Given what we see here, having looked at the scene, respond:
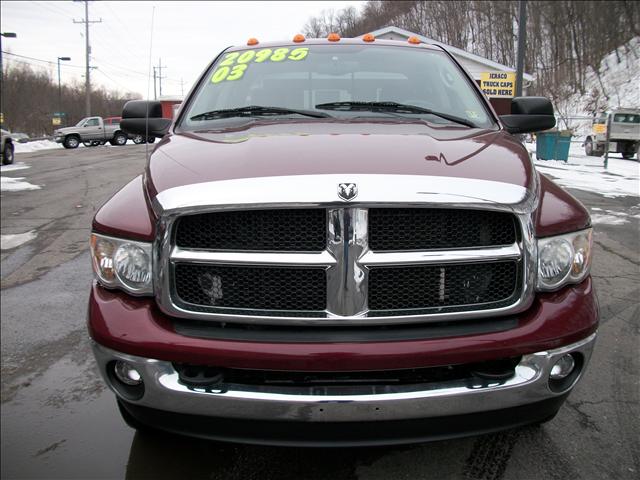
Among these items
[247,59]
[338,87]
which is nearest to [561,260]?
[338,87]

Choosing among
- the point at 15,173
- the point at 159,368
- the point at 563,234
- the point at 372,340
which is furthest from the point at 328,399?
the point at 15,173

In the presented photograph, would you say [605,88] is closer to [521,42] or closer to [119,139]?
[521,42]

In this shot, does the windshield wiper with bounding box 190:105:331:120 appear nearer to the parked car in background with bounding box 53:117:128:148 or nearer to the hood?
the hood

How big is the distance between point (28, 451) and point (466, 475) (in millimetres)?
1867

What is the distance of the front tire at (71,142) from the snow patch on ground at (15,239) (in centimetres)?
2822

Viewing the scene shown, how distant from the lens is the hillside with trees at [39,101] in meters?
41.0

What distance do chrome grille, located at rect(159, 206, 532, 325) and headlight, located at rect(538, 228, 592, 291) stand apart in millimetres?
114

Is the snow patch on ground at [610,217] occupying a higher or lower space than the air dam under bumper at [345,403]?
higher

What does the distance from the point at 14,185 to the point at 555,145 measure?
1593 cm

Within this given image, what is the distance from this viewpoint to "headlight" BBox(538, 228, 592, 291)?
1.87 m

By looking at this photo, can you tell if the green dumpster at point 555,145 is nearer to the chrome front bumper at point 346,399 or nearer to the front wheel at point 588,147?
the front wheel at point 588,147

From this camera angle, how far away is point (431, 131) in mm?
2443

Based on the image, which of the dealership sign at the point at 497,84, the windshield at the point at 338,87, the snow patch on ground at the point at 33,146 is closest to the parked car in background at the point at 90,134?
the snow patch on ground at the point at 33,146

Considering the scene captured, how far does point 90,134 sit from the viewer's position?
33.6 metres
